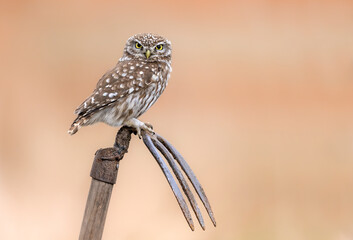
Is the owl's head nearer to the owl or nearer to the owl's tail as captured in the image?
the owl

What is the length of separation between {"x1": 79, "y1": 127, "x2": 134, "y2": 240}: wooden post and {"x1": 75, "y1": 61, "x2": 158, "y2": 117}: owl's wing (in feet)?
1.08

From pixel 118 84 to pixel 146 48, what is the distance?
0.94 feet

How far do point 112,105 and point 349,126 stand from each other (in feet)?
4.97

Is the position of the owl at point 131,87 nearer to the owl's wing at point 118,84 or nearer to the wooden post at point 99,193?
the owl's wing at point 118,84

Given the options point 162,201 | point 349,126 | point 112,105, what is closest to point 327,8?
point 349,126

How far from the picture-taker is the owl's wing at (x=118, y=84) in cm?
161

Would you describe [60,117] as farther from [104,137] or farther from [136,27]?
[136,27]

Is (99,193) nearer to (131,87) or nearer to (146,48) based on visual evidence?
(131,87)

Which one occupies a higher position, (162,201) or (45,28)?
(45,28)

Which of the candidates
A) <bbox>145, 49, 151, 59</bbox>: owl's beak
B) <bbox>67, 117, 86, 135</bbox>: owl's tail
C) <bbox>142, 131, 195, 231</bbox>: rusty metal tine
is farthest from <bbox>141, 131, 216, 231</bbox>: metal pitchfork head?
<bbox>145, 49, 151, 59</bbox>: owl's beak

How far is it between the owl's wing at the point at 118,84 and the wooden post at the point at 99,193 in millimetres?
329

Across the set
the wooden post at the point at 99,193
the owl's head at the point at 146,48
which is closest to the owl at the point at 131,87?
the owl's head at the point at 146,48

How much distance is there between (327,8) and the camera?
3.00 m

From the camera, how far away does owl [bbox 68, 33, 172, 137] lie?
1.61 meters
